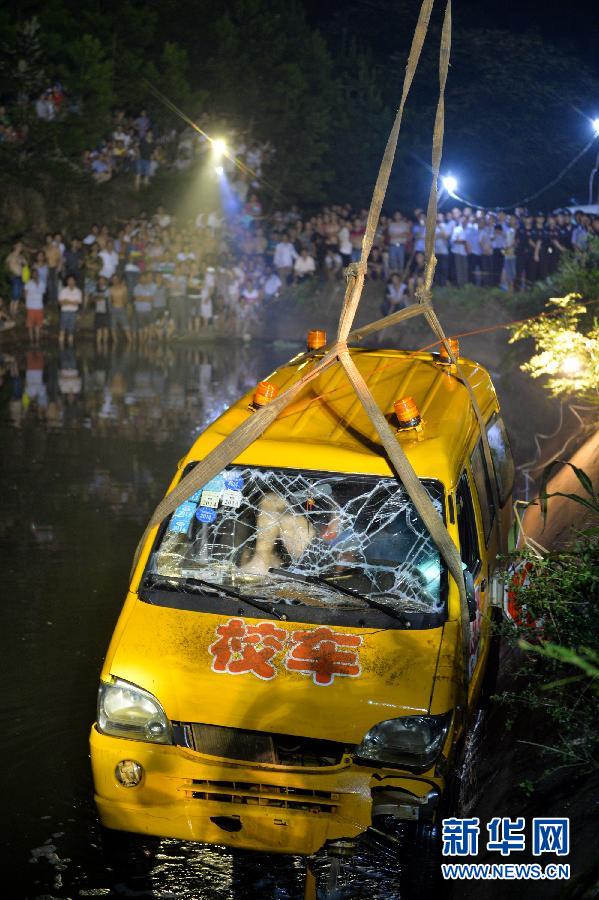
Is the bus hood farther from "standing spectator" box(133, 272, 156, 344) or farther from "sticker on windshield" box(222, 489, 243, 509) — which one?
"standing spectator" box(133, 272, 156, 344)

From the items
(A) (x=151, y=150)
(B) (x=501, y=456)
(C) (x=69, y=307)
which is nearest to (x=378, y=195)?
(B) (x=501, y=456)

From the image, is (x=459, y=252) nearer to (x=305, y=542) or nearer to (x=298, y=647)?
(x=305, y=542)

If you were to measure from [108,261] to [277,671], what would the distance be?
22542 mm

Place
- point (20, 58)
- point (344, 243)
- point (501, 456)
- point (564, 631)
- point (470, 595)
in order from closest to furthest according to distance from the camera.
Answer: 1. point (564, 631)
2. point (470, 595)
3. point (501, 456)
4. point (20, 58)
5. point (344, 243)

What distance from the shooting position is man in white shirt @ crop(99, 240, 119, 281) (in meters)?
26.4

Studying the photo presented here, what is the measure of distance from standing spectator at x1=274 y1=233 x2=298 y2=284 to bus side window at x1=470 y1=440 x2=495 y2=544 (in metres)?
23.5

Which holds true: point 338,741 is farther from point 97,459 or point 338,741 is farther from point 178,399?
point 178,399

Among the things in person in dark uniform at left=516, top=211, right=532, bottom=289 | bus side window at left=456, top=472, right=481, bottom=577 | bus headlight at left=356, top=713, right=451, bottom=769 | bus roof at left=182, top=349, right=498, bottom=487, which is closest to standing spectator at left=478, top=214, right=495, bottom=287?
person in dark uniform at left=516, top=211, right=532, bottom=289

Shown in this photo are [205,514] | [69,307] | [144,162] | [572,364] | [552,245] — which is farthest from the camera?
[144,162]

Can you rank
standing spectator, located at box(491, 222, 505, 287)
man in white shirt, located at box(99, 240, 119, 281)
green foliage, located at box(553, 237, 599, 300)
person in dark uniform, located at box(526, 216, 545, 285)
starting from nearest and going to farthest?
green foliage, located at box(553, 237, 599, 300) → person in dark uniform, located at box(526, 216, 545, 285) → standing spectator, located at box(491, 222, 505, 287) → man in white shirt, located at box(99, 240, 119, 281)

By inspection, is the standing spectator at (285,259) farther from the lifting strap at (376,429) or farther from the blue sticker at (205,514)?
the blue sticker at (205,514)

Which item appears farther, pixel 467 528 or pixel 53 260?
pixel 53 260

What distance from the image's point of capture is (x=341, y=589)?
17.7 ft

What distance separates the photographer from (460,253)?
25.6 m
